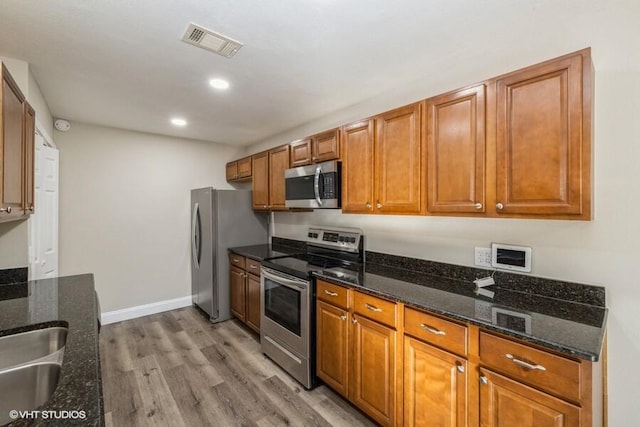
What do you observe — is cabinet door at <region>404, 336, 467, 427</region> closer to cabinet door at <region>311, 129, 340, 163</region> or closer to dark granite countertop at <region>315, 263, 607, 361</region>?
dark granite countertop at <region>315, 263, 607, 361</region>

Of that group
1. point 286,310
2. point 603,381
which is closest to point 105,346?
point 286,310

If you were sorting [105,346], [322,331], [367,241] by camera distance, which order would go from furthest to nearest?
1. [105,346]
2. [367,241]
3. [322,331]

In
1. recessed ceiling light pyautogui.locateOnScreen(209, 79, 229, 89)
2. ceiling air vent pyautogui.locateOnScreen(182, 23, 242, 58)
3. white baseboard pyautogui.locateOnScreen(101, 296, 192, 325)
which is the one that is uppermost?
recessed ceiling light pyautogui.locateOnScreen(209, 79, 229, 89)

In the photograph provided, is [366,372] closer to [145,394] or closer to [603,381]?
[603,381]

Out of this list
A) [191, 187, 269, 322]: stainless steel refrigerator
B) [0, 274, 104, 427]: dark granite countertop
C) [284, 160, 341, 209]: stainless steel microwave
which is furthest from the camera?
[191, 187, 269, 322]: stainless steel refrigerator

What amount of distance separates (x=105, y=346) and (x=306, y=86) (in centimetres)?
335

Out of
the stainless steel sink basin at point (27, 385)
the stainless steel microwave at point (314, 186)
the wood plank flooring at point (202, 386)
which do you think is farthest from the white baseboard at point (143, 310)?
the stainless steel sink basin at point (27, 385)

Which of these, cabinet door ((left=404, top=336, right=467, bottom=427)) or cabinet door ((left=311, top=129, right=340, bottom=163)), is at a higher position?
cabinet door ((left=311, top=129, right=340, bottom=163))

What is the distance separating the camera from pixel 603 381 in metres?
1.48

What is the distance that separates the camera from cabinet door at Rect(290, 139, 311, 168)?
2.82 m

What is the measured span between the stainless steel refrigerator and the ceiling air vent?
79.1 inches

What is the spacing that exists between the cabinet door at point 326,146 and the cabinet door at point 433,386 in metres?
1.58

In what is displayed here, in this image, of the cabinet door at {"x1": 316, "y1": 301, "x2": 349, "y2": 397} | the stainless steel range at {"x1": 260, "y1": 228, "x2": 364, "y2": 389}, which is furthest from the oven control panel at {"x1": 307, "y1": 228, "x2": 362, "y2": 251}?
the cabinet door at {"x1": 316, "y1": 301, "x2": 349, "y2": 397}

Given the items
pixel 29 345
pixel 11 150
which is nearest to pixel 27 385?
pixel 29 345
